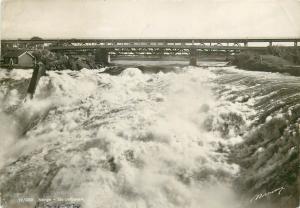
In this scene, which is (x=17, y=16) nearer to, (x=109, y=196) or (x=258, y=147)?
(x=109, y=196)

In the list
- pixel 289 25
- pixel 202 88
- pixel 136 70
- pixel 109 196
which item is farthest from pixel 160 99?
pixel 289 25

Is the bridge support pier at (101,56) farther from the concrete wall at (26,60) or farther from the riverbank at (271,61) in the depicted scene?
the riverbank at (271,61)

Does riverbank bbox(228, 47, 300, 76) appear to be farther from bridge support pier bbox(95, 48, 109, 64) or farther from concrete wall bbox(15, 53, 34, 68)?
concrete wall bbox(15, 53, 34, 68)

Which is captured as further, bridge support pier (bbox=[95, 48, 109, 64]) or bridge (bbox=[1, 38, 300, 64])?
bridge support pier (bbox=[95, 48, 109, 64])

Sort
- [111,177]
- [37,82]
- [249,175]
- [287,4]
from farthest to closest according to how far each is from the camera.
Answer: [37,82] → [287,4] → [111,177] → [249,175]

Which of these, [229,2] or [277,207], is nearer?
[277,207]
